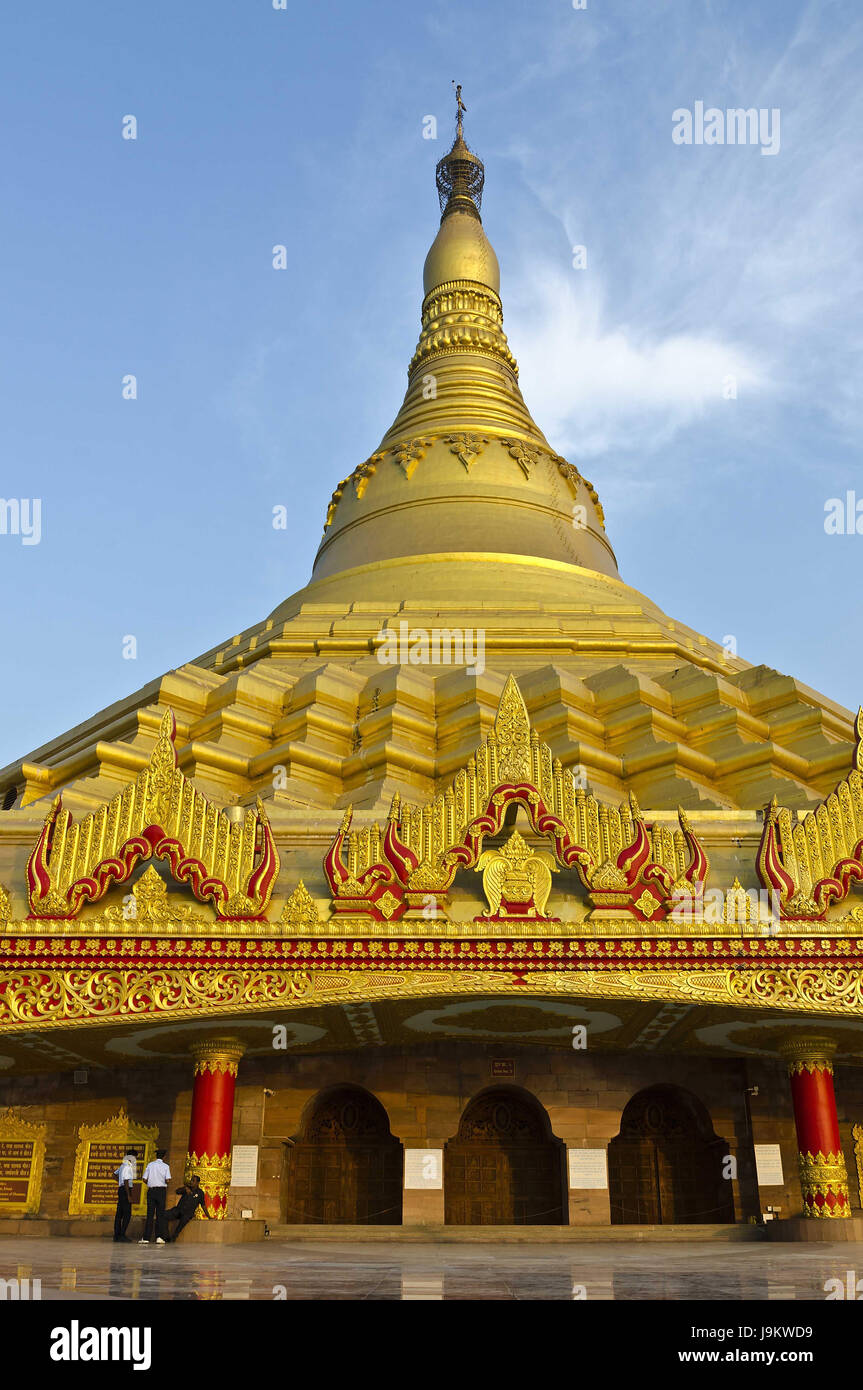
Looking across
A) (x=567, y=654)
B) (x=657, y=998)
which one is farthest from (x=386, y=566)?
(x=657, y=998)

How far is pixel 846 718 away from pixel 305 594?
13.0 metres

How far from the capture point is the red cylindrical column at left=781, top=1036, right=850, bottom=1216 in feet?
39.6

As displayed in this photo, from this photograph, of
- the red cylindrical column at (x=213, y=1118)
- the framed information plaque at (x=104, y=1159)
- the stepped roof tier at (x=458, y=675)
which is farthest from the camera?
the stepped roof tier at (x=458, y=675)

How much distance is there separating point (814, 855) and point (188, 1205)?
25.1 feet

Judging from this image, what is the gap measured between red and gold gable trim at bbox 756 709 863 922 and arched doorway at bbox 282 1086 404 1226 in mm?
5905

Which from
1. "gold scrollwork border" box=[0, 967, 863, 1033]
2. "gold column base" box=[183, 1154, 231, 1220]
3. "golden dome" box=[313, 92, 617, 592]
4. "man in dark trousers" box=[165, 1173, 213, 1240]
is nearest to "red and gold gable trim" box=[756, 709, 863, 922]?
"gold scrollwork border" box=[0, 967, 863, 1033]

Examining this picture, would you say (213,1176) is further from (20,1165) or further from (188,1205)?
(20,1165)

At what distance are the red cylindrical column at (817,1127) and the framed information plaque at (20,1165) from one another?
9327 millimetres

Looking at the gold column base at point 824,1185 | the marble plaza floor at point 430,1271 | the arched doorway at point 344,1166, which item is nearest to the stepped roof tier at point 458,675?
the arched doorway at point 344,1166

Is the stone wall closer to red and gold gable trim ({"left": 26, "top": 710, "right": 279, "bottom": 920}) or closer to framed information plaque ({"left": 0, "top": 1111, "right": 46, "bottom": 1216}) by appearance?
framed information plaque ({"left": 0, "top": 1111, "right": 46, "bottom": 1216})

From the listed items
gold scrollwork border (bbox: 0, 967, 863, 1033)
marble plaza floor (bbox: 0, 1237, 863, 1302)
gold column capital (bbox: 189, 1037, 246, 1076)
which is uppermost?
gold scrollwork border (bbox: 0, 967, 863, 1033)

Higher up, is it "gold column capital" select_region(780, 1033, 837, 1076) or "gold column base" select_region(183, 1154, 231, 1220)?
"gold column capital" select_region(780, 1033, 837, 1076)

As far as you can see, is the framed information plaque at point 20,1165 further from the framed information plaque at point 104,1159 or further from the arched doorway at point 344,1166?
the arched doorway at point 344,1166

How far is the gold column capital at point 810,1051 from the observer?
1283cm
